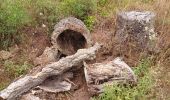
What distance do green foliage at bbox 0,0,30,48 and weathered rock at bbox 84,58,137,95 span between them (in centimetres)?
146

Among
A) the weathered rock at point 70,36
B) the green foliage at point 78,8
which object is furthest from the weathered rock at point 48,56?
the green foliage at point 78,8

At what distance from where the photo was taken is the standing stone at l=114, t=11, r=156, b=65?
629cm

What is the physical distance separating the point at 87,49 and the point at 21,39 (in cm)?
125

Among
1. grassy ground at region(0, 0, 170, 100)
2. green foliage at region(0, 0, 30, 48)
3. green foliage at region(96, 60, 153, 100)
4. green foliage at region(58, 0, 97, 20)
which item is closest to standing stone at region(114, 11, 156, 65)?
grassy ground at region(0, 0, 170, 100)

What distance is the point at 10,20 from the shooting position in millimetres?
6473

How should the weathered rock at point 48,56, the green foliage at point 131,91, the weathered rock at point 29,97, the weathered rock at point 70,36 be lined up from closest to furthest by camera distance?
the green foliage at point 131,91, the weathered rock at point 29,97, the weathered rock at point 48,56, the weathered rock at point 70,36

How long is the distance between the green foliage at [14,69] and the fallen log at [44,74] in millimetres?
510

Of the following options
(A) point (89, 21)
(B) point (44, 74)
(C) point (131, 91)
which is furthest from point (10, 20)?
(C) point (131, 91)

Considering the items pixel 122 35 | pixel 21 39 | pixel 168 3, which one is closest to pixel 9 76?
pixel 21 39

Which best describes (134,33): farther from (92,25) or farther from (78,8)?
(78,8)

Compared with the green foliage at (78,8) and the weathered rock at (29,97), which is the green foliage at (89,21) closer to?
the green foliage at (78,8)

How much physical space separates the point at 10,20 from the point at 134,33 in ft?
6.37

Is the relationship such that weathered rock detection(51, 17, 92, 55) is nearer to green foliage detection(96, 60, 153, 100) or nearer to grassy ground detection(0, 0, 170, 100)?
grassy ground detection(0, 0, 170, 100)

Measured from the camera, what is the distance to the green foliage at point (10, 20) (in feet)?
21.2
